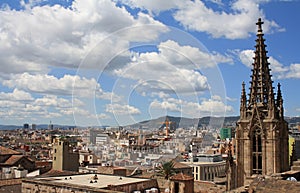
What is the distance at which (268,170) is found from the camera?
41.6m

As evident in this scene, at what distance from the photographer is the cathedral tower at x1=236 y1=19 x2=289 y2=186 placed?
1656 inches

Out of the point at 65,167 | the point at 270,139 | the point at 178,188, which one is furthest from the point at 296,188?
the point at 65,167

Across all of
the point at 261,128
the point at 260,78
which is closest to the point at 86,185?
the point at 261,128

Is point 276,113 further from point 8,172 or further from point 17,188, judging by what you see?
point 8,172

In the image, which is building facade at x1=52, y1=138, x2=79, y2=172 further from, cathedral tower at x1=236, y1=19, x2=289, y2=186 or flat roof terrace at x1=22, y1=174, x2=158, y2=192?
cathedral tower at x1=236, y1=19, x2=289, y2=186

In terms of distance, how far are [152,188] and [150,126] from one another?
13722 centimetres

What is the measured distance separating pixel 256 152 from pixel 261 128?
264 centimetres

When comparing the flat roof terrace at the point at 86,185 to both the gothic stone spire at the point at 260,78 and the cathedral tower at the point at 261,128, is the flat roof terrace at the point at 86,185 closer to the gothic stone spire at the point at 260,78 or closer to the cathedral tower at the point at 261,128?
the cathedral tower at the point at 261,128

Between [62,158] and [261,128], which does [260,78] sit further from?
[62,158]

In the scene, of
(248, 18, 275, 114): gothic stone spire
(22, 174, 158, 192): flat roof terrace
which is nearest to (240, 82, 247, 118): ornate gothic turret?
(248, 18, 275, 114): gothic stone spire

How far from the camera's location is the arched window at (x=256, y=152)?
42906 mm

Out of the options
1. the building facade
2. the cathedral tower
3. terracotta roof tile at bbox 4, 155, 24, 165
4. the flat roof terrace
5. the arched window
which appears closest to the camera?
the flat roof terrace

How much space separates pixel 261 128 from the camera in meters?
42.8

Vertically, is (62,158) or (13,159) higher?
(62,158)
